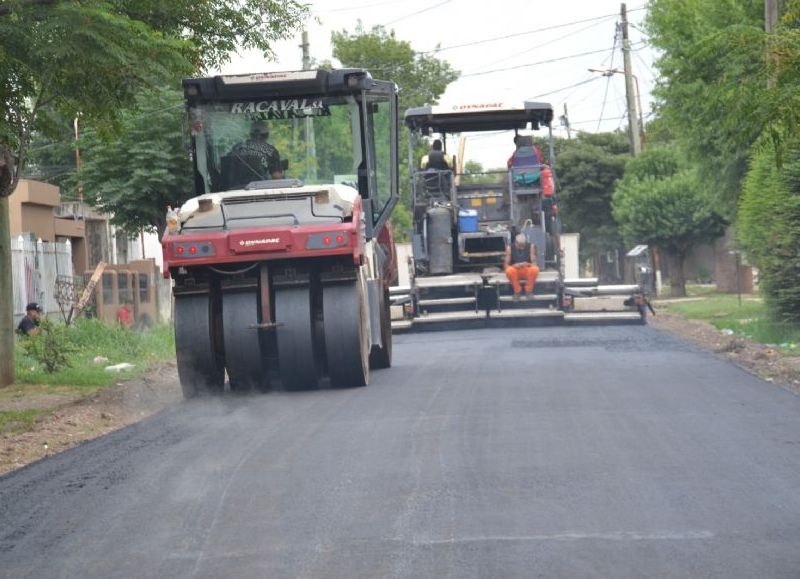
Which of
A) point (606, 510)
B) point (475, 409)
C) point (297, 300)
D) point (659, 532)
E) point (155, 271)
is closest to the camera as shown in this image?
point (659, 532)

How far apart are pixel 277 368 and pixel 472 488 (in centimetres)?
632

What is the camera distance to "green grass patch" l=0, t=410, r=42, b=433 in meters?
12.4

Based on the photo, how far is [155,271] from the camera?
3222 centimetres

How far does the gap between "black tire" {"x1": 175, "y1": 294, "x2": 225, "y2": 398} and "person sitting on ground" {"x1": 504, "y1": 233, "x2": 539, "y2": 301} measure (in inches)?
397

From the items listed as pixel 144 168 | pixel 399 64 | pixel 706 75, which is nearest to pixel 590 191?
pixel 399 64

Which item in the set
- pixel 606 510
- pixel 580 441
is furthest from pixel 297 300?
pixel 606 510

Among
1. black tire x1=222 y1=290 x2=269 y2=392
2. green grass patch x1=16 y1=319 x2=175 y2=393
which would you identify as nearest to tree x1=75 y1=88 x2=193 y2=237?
green grass patch x1=16 y1=319 x2=175 y2=393

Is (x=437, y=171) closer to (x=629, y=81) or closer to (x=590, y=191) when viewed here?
(x=629, y=81)

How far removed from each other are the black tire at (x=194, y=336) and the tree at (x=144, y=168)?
1253 centimetres

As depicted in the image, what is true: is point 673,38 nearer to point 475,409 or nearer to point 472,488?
point 475,409

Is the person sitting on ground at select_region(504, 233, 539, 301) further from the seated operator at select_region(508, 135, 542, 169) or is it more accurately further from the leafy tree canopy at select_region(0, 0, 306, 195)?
the leafy tree canopy at select_region(0, 0, 306, 195)

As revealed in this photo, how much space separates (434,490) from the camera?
7656 millimetres

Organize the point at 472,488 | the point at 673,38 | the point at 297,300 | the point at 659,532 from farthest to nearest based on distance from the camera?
the point at 673,38 < the point at 297,300 < the point at 472,488 < the point at 659,532

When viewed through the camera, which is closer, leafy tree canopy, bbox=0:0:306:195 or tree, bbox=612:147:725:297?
leafy tree canopy, bbox=0:0:306:195
